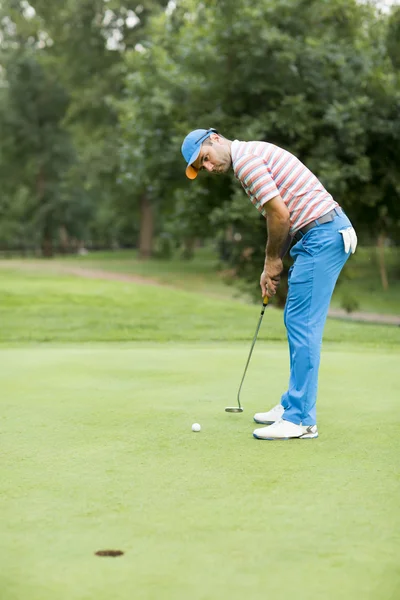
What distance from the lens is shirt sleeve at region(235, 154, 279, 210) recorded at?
14.7 feet

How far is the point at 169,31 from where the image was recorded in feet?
85.2

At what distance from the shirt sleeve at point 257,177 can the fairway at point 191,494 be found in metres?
1.30

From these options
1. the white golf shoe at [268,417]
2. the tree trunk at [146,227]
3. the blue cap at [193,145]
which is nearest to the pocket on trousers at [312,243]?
the blue cap at [193,145]

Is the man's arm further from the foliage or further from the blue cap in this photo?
the foliage

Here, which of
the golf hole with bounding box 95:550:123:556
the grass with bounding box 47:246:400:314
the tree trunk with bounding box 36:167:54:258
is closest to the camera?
the golf hole with bounding box 95:550:123:556

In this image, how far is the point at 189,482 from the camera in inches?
138

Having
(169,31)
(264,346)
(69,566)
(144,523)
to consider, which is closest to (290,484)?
(144,523)

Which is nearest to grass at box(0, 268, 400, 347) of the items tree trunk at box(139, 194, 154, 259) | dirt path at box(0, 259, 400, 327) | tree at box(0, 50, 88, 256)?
dirt path at box(0, 259, 400, 327)

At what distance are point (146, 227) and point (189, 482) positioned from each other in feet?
132

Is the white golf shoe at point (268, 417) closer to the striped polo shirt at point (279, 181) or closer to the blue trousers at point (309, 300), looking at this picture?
the blue trousers at point (309, 300)

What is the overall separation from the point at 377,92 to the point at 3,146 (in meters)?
31.9

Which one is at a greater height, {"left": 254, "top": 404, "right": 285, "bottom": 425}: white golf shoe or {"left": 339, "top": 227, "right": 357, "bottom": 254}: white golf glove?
{"left": 339, "top": 227, "right": 357, "bottom": 254}: white golf glove

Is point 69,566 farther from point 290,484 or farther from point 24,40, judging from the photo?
point 24,40

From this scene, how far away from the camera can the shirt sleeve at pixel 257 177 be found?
449 centimetres
